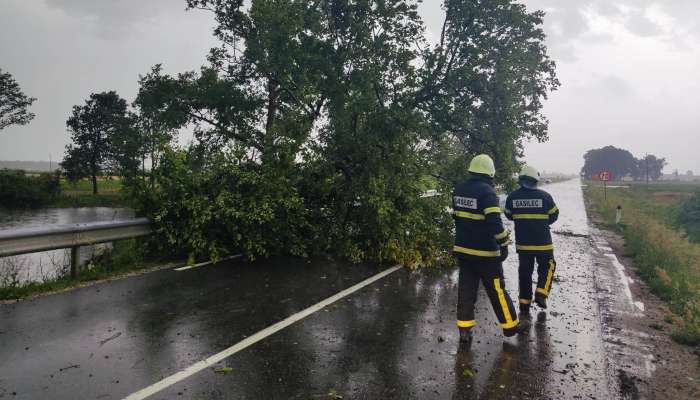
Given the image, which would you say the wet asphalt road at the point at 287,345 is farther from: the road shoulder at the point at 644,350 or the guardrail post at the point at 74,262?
the guardrail post at the point at 74,262

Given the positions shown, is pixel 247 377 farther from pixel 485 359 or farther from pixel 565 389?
pixel 565 389

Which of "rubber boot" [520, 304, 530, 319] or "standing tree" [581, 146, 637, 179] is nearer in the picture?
"rubber boot" [520, 304, 530, 319]

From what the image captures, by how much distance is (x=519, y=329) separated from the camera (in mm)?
5336

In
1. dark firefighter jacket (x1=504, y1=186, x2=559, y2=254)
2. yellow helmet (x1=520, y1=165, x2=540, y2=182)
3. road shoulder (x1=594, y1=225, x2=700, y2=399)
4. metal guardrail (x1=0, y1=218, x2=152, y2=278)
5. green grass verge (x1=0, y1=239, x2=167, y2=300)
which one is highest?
yellow helmet (x1=520, y1=165, x2=540, y2=182)

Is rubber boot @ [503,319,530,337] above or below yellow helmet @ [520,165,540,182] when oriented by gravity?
below

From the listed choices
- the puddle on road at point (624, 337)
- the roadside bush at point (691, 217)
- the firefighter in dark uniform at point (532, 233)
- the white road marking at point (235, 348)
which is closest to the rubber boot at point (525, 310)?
the firefighter in dark uniform at point (532, 233)

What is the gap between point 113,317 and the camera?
523 cm

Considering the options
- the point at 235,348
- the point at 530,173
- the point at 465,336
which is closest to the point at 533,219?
the point at 530,173

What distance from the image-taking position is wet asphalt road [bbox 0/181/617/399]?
3.65 metres

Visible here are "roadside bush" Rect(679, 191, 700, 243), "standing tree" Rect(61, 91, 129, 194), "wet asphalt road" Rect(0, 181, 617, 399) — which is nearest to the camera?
"wet asphalt road" Rect(0, 181, 617, 399)

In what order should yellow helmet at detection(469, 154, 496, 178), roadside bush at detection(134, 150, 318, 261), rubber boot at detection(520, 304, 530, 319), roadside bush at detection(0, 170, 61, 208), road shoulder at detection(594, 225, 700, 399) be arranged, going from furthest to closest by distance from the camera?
roadside bush at detection(0, 170, 61, 208)
roadside bush at detection(134, 150, 318, 261)
rubber boot at detection(520, 304, 530, 319)
yellow helmet at detection(469, 154, 496, 178)
road shoulder at detection(594, 225, 700, 399)

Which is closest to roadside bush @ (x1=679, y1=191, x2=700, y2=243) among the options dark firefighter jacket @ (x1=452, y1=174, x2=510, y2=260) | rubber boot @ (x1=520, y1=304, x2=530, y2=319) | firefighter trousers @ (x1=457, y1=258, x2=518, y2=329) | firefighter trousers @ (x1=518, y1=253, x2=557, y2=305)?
firefighter trousers @ (x1=518, y1=253, x2=557, y2=305)

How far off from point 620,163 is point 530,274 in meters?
187

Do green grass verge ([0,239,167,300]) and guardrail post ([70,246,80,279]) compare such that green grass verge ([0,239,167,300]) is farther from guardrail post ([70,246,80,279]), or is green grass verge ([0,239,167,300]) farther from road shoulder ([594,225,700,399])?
road shoulder ([594,225,700,399])
